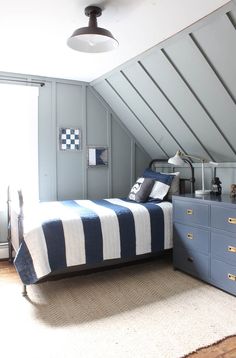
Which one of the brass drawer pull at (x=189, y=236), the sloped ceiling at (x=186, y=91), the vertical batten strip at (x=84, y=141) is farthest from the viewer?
the vertical batten strip at (x=84, y=141)

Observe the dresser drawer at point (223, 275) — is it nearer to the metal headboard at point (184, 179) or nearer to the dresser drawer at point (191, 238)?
the dresser drawer at point (191, 238)

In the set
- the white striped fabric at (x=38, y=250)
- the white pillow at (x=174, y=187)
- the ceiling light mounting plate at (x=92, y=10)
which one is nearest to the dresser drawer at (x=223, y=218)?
the white pillow at (x=174, y=187)

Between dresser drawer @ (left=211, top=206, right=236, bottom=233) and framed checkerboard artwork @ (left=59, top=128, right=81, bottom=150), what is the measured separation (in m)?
2.04

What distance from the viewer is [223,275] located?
2484 millimetres

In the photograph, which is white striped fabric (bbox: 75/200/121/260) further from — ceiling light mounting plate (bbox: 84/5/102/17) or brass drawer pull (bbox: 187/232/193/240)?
ceiling light mounting plate (bbox: 84/5/102/17)

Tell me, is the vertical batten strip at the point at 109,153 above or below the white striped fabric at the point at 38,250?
above

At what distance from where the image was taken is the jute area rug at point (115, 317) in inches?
70.9

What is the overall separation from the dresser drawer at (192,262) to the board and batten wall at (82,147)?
5.00 feet

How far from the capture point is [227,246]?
2445 millimetres

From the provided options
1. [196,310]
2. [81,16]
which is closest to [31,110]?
[81,16]

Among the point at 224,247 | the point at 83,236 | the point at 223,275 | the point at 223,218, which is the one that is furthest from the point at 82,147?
the point at 223,275

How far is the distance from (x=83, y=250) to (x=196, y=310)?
100 cm

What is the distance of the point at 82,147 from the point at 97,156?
0.25 m

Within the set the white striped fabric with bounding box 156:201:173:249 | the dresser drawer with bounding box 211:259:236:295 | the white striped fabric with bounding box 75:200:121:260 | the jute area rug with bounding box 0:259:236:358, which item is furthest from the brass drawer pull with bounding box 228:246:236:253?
the white striped fabric with bounding box 75:200:121:260
